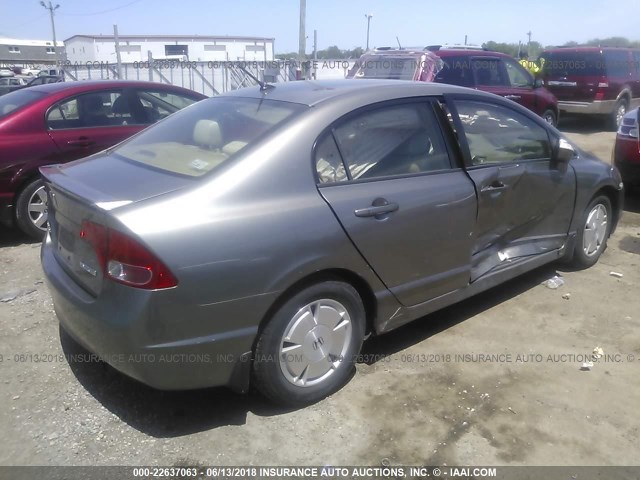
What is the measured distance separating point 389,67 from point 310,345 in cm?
797

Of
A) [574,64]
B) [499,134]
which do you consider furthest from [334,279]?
[574,64]

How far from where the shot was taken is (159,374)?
8.37 ft

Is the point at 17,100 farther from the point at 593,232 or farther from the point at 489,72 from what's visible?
the point at 489,72

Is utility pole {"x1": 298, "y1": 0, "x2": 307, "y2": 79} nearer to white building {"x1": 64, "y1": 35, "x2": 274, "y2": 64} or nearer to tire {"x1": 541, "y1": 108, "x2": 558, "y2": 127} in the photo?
tire {"x1": 541, "y1": 108, "x2": 558, "y2": 127}

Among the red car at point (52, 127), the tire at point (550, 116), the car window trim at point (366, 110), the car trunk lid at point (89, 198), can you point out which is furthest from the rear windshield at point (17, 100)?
the tire at point (550, 116)

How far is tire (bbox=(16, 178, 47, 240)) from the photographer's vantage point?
537cm

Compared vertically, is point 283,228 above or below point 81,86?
below

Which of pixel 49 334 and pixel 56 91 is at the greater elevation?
pixel 56 91

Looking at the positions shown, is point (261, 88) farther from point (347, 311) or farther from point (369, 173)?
point (347, 311)

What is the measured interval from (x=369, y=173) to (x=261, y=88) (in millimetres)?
958

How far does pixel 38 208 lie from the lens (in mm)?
5492

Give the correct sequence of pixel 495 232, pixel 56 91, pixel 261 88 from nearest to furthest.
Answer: pixel 261 88 < pixel 495 232 < pixel 56 91

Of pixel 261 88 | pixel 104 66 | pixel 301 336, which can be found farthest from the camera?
pixel 104 66

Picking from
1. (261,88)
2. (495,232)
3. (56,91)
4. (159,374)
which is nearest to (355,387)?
(159,374)
